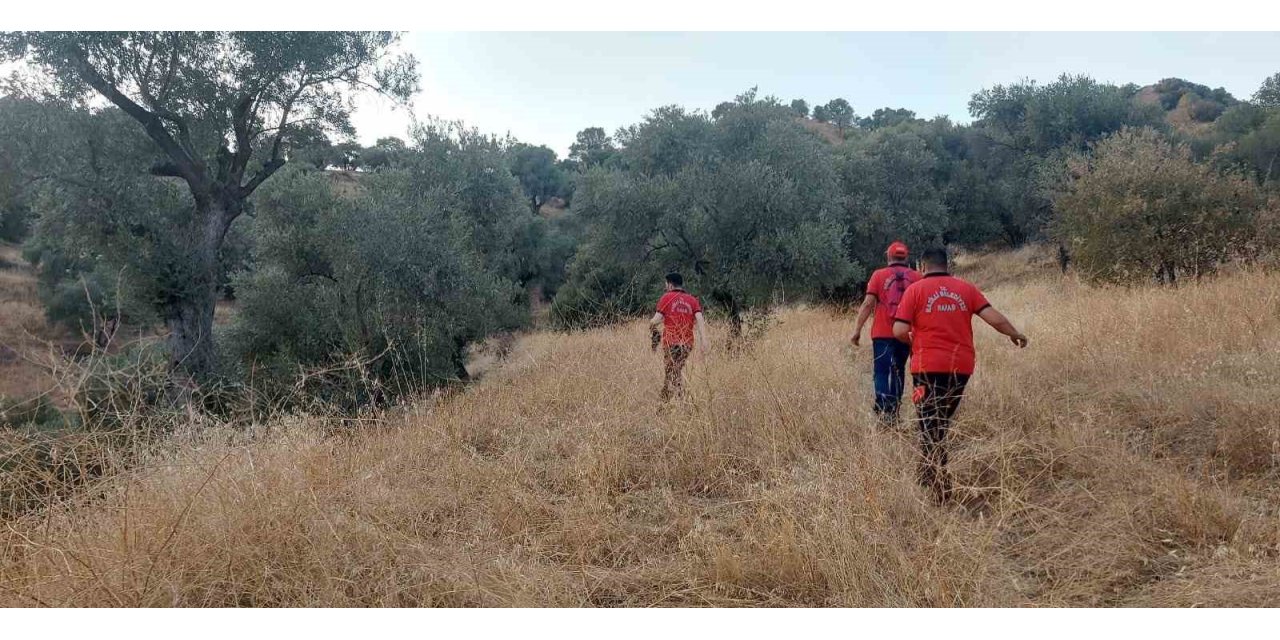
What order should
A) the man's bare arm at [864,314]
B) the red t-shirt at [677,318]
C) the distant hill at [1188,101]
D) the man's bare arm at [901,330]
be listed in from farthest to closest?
the distant hill at [1188,101] → the red t-shirt at [677,318] → the man's bare arm at [864,314] → the man's bare arm at [901,330]

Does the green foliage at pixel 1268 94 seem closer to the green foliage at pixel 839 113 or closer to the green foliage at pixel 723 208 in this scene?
the green foliage at pixel 723 208

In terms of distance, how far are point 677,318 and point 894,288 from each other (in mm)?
2190

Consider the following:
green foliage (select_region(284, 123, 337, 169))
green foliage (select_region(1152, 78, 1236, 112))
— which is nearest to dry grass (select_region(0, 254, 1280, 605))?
green foliage (select_region(284, 123, 337, 169))

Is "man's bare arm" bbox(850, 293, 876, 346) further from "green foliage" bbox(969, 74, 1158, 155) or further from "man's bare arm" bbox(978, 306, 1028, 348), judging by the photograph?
"green foliage" bbox(969, 74, 1158, 155)

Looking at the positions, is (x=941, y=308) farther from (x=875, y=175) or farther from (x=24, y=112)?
(x=875, y=175)

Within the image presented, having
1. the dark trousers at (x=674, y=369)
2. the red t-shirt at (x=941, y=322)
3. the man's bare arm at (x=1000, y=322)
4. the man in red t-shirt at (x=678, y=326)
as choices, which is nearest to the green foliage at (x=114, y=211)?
the man in red t-shirt at (x=678, y=326)

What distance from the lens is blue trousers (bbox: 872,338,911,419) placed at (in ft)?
16.5

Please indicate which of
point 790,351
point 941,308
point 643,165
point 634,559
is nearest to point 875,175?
point 643,165

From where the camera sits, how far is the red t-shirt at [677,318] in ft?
22.2

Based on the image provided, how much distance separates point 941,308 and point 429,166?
47.5ft

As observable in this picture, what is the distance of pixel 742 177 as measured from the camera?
11.4 meters

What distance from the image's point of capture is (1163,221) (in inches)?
447

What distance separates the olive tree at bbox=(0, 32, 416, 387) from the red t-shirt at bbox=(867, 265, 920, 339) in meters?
10.7

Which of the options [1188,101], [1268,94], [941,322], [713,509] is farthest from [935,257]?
[1188,101]
